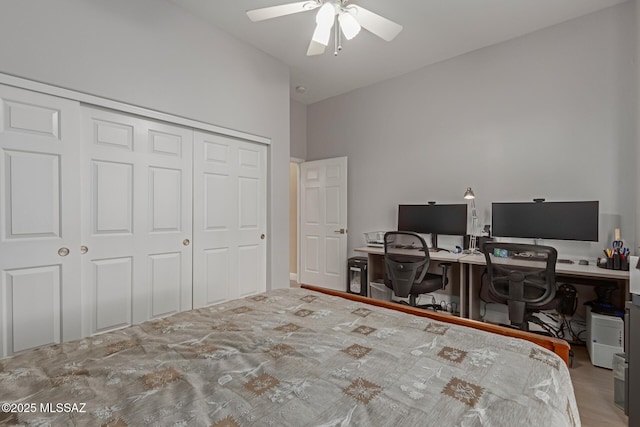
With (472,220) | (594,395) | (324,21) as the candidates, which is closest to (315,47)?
(324,21)

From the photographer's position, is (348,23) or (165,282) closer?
(348,23)

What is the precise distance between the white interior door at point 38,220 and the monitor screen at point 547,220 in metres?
3.58

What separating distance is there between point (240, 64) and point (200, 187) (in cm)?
132

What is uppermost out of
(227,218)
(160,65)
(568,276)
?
(160,65)

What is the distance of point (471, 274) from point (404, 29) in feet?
7.98

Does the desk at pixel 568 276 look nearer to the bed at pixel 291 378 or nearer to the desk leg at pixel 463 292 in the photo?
the desk leg at pixel 463 292

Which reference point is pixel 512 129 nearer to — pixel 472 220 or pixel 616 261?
pixel 472 220

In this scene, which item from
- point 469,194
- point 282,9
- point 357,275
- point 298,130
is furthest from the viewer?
point 298,130

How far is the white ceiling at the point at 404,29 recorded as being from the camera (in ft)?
8.86

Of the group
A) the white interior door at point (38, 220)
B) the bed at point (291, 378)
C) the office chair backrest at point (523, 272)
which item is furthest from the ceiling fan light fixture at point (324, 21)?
the office chair backrest at point (523, 272)

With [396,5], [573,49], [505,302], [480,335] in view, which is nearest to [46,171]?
[480,335]

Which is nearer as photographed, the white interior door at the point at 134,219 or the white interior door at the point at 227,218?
the white interior door at the point at 134,219

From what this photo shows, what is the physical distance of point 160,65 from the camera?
8.45 feet

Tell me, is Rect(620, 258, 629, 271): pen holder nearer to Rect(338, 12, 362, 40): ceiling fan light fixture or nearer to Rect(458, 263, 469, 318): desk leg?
Rect(458, 263, 469, 318): desk leg
